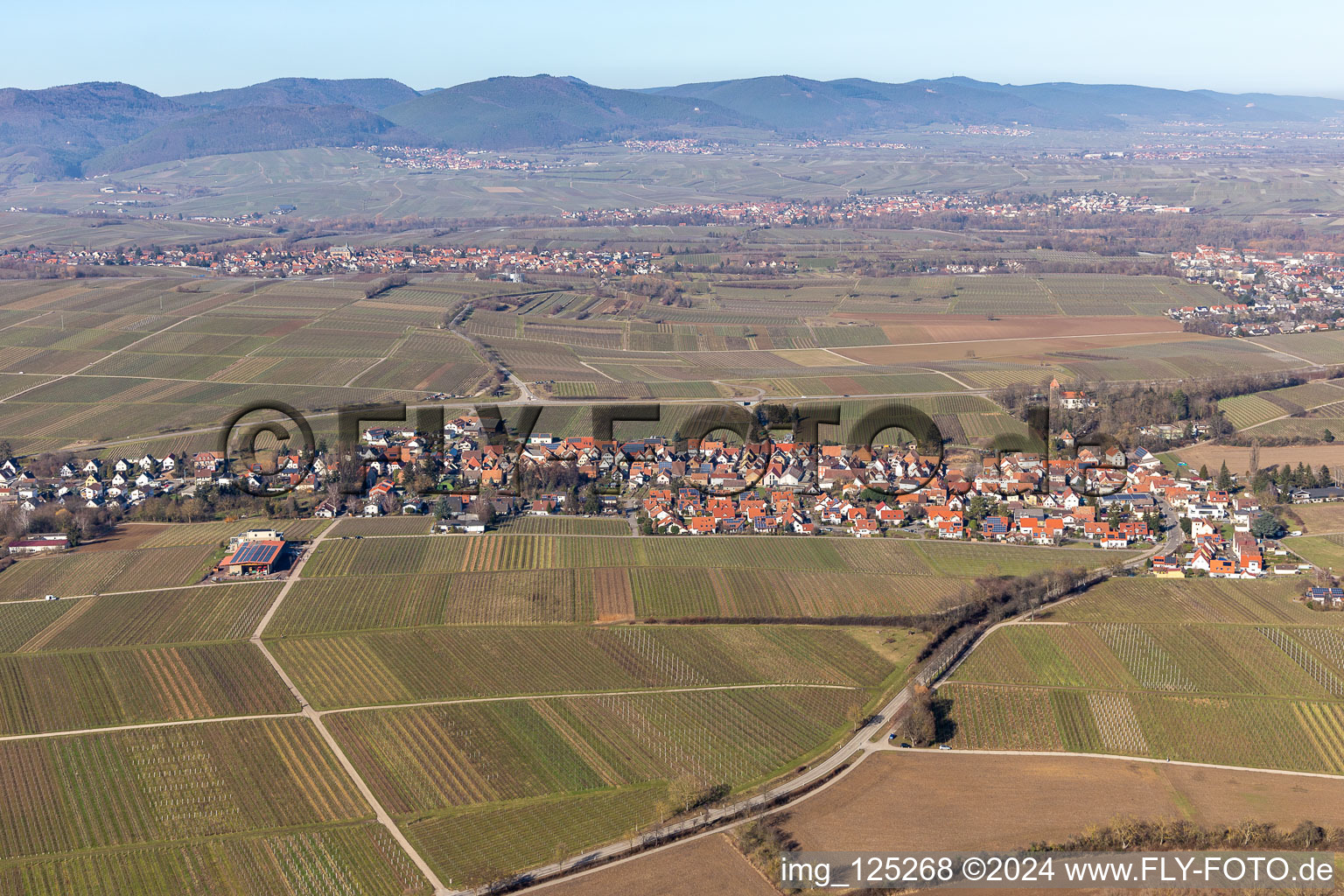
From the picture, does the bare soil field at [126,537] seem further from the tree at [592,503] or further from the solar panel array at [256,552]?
the tree at [592,503]

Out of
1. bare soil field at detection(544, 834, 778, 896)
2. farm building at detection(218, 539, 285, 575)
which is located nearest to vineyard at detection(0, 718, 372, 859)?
bare soil field at detection(544, 834, 778, 896)

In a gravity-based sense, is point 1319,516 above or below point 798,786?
above

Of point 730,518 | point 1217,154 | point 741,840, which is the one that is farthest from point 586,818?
point 1217,154

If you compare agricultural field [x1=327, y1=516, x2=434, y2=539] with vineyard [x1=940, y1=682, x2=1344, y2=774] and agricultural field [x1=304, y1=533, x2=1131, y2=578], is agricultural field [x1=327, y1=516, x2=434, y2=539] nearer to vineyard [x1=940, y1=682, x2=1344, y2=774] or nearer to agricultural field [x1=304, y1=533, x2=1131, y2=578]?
agricultural field [x1=304, y1=533, x2=1131, y2=578]

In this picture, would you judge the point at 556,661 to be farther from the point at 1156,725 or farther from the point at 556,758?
the point at 1156,725

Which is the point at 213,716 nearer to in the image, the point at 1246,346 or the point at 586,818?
the point at 586,818

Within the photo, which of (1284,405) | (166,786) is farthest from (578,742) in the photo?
(1284,405)
